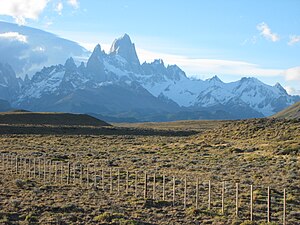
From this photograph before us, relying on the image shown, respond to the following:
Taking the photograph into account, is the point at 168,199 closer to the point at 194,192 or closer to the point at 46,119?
the point at 194,192

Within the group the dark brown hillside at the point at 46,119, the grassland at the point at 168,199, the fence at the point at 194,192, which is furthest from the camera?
the dark brown hillside at the point at 46,119

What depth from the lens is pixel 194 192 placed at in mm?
26859

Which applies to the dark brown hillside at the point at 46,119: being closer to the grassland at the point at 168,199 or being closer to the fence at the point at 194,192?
the grassland at the point at 168,199

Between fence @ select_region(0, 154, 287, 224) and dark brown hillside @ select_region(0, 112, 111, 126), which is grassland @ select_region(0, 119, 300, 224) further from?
dark brown hillside @ select_region(0, 112, 111, 126)

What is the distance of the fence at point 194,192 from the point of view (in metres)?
21.6

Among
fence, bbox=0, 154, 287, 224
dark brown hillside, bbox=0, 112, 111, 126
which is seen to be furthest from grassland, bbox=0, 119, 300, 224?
dark brown hillside, bbox=0, 112, 111, 126

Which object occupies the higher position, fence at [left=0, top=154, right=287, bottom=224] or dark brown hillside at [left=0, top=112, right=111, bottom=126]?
dark brown hillside at [left=0, top=112, right=111, bottom=126]

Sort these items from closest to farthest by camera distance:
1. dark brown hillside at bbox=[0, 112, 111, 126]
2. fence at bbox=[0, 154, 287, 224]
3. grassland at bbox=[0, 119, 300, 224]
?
grassland at bbox=[0, 119, 300, 224], fence at bbox=[0, 154, 287, 224], dark brown hillside at bbox=[0, 112, 111, 126]

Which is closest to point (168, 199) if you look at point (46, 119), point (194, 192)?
point (194, 192)

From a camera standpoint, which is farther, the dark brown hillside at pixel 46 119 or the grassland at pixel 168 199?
the dark brown hillside at pixel 46 119

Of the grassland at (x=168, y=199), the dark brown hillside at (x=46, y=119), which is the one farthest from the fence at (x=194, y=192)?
the dark brown hillside at (x=46, y=119)

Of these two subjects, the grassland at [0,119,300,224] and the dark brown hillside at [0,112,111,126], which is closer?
the grassland at [0,119,300,224]

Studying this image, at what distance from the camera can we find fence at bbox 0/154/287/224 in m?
21.6

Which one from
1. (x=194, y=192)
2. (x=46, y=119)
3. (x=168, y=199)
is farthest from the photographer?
(x=46, y=119)
